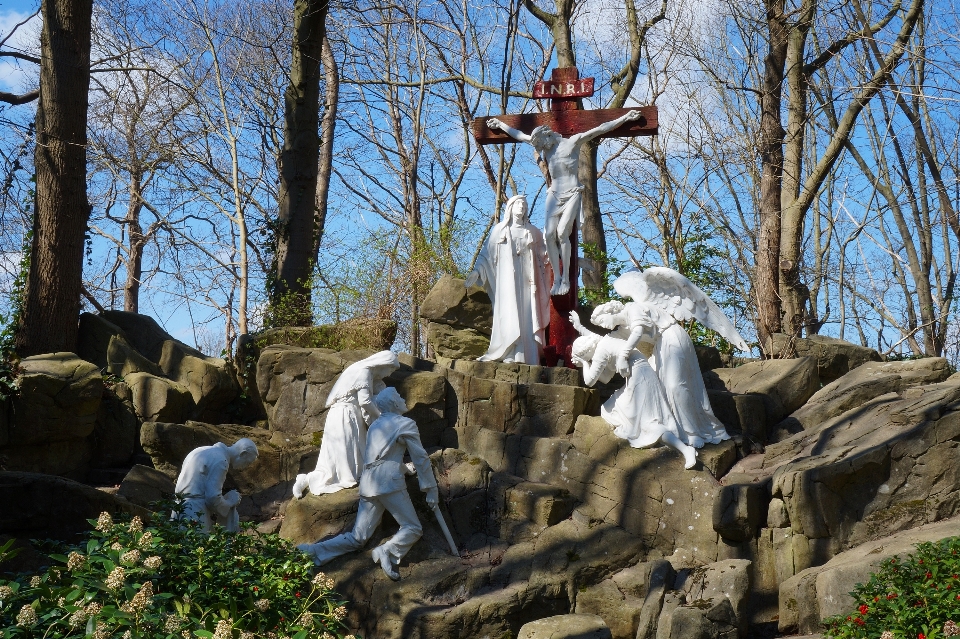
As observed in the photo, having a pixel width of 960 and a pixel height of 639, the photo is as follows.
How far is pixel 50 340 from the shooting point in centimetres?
1309

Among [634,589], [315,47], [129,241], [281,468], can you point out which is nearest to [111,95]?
[129,241]

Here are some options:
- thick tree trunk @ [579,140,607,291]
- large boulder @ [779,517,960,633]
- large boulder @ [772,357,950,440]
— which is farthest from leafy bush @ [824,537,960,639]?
thick tree trunk @ [579,140,607,291]

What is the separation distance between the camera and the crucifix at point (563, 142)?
11.9 meters

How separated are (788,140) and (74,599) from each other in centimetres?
1382

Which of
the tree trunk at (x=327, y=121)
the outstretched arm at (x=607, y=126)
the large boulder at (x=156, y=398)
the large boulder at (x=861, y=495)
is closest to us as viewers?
the large boulder at (x=861, y=495)

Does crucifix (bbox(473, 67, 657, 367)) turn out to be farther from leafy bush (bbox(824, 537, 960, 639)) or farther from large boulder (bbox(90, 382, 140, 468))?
leafy bush (bbox(824, 537, 960, 639))

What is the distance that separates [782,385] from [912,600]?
5654 millimetres

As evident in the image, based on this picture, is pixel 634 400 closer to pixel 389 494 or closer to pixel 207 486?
pixel 389 494

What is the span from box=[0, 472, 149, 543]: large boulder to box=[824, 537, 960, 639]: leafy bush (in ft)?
20.5

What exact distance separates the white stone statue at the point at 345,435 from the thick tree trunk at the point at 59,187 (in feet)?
17.2

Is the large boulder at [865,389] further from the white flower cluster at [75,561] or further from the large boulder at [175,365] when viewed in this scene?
the white flower cluster at [75,561]

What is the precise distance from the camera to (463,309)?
12836 millimetres

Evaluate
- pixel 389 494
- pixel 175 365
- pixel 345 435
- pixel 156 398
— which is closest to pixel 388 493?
pixel 389 494

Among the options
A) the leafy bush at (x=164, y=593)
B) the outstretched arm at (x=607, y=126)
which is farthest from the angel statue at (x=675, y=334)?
the leafy bush at (x=164, y=593)
